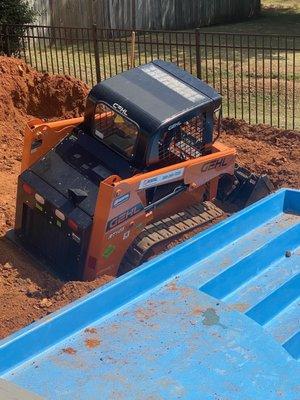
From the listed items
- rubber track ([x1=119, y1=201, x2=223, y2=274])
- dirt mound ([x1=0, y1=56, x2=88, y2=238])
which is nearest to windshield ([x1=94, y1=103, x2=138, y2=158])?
rubber track ([x1=119, y1=201, x2=223, y2=274])

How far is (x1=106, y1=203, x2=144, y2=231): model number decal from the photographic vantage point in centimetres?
633

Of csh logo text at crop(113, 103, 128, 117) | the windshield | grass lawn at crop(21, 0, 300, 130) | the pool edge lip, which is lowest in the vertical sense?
grass lawn at crop(21, 0, 300, 130)

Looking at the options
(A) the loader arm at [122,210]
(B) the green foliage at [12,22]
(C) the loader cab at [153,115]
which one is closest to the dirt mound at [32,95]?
(B) the green foliage at [12,22]

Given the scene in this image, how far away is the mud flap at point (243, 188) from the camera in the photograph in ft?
26.6

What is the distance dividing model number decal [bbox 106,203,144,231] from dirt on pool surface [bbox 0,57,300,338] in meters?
0.54

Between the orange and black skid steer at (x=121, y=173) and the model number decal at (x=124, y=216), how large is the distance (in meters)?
0.01

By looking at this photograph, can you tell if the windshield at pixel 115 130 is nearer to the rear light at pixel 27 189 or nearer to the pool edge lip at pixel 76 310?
the rear light at pixel 27 189

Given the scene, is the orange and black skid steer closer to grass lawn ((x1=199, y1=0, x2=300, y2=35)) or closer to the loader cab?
the loader cab

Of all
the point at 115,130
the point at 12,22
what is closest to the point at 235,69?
the point at 12,22

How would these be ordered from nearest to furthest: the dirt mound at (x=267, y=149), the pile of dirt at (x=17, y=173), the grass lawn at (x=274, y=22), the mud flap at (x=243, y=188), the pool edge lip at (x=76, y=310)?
1. the pool edge lip at (x=76, y=310)
2. the pile of dirt at (x=17, y=173)
3. the mud flap at (x=243, y=188)
4. the dirt mound at (x=267, y=149)
5. the grass lawn at (x=274, y=22)

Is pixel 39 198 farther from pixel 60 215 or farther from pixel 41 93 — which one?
pixel 41 93

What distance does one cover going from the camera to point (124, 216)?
6469 millimetres

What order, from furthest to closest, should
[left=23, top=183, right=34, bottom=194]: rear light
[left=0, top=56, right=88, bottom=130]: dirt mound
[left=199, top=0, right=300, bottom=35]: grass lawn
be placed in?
[left=199, top=0, right=300, bottom=35]: grass lawn < [left=0, top=56, right=88, bottom=130]: dirt mound < [left=23, top=183, right=34, bottom=194]: rear light

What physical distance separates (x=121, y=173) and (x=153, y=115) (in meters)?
0.66
